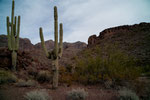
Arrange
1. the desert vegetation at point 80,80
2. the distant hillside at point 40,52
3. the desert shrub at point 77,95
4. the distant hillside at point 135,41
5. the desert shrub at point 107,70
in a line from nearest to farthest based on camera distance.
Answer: the desert shrub at point 77,95, the desert vegetation at point 80,80, the desert shrub at point 107,70, the distant hillside at point 135,41, the distant hillside at point 40,52

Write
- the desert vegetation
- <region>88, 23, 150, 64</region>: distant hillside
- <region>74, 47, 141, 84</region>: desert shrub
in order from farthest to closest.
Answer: <region>88, 23, 150, 64</region>: distant hillside < <region>74, 47, 141, 84</region>: desert shrub < the desert vegetation

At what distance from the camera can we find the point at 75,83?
7793mm

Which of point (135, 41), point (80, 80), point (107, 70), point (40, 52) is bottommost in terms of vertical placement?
point (80, 80)

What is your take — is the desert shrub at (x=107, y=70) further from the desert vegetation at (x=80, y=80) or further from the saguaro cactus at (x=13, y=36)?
the saguaro cactus at (x=13, y=36)

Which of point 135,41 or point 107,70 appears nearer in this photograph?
point 107,70

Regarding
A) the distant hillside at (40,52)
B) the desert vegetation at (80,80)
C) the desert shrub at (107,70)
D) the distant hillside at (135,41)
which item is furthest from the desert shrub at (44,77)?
the distant hillside at (135,41)

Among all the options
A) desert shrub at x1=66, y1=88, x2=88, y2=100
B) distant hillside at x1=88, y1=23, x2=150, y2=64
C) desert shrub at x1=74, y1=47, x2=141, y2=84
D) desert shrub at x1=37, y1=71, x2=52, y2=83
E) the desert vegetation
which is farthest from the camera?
distant hillside at x1=88, y1=23, x2=150, y2=64

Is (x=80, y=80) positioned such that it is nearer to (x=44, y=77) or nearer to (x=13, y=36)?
(x=44, y=77)

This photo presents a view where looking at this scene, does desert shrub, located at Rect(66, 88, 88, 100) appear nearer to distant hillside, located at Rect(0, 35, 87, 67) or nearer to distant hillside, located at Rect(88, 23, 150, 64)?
distant hillside, located at Rect(88, 23, 150, 64)

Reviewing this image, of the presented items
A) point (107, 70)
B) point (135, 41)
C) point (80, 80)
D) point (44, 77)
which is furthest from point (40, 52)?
point (135, 41)

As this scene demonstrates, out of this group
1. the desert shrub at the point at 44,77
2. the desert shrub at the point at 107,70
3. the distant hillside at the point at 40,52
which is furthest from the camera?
the distant hillside at the point at 40,52

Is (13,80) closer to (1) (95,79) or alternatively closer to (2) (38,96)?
(2) (38,96)

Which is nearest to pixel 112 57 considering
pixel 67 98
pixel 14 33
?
pixel 67 98

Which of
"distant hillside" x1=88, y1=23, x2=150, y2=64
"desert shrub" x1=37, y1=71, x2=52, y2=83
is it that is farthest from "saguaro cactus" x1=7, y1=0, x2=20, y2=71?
"distant hillside" x1=88, y1=23, x2=150, y2=64
